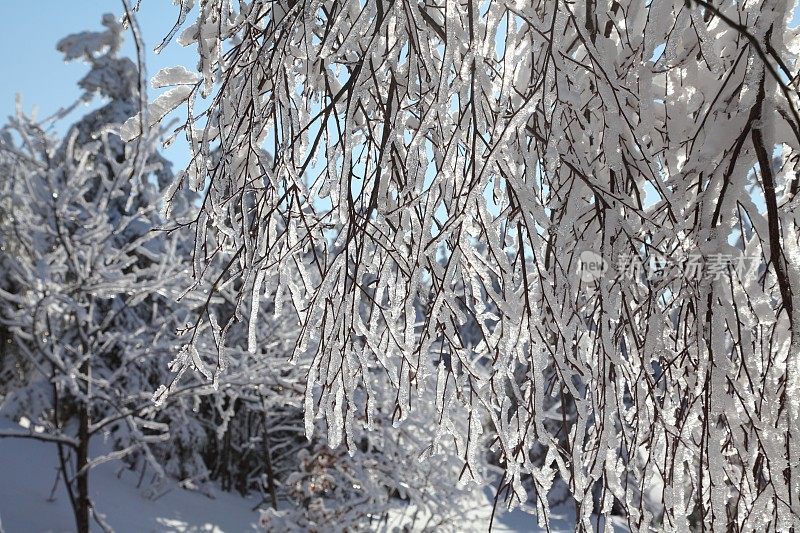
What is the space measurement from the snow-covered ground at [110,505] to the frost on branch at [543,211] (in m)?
5.93

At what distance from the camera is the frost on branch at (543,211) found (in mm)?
1262

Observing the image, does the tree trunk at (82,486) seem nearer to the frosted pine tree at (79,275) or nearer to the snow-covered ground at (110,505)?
the frosted pine tree at (79,275)

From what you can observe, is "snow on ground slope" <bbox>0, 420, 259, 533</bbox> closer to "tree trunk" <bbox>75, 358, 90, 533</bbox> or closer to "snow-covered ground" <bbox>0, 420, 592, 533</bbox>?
"snow-covered ground" <bbox>0, 420, 592, 533</bbox>

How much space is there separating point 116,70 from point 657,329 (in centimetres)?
1359

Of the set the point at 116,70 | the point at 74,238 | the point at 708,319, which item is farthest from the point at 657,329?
the point at 116,70

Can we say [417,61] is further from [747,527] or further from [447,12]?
[747,527]

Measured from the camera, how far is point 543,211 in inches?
47.2

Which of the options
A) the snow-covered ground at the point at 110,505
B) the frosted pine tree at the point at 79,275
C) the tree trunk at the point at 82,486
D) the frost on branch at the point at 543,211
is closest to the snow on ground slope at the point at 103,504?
the snow-covered ground at the point at 110,505

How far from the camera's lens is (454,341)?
144 cm

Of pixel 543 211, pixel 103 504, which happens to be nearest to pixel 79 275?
pixel 103 504

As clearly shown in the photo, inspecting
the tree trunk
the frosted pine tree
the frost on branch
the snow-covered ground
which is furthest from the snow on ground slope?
the frost on branch

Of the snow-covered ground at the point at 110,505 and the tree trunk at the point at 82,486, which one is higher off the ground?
the tree trunk at the point at 82,486

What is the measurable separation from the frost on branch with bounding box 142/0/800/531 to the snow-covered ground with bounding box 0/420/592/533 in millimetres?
5932

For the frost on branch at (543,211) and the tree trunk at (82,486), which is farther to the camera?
the tree trunk at (82,486)
